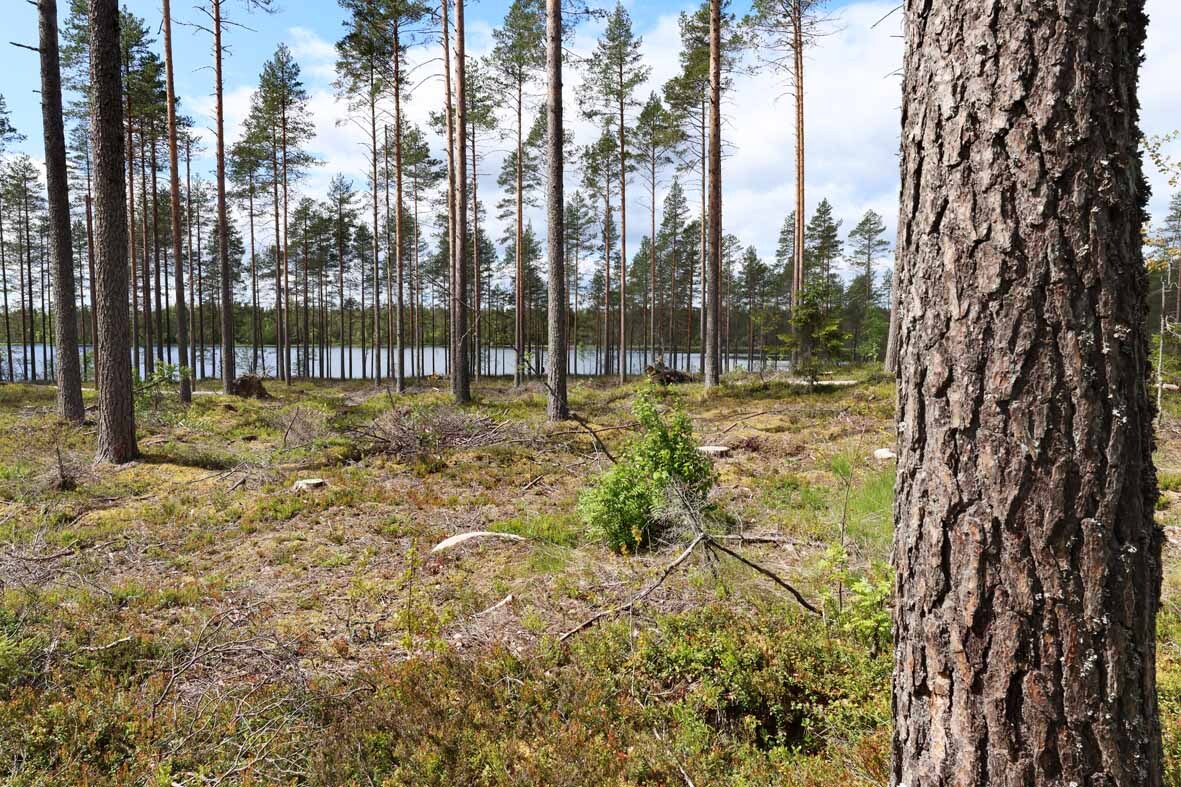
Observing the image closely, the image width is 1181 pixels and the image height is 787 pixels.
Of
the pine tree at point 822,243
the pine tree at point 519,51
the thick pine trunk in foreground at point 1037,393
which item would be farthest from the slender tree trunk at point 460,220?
the pine tree at point 822,243

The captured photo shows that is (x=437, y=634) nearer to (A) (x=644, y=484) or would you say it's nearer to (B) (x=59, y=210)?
(A) (x=644, y=484)

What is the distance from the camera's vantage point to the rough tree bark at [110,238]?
7879 millimetres

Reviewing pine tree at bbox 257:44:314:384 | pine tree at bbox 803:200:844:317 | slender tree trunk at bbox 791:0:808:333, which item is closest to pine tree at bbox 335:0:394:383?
pine tree at bbox 257:44:314:384

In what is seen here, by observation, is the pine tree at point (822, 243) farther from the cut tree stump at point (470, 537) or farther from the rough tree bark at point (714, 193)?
A: the cut tree stump at point (470, 537)

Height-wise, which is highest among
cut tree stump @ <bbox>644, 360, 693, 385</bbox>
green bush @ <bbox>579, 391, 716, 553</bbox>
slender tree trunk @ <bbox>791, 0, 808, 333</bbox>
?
slender tree trunk @ <bbox>791, 0, 808, 333</bbox>

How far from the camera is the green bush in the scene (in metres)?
5.27

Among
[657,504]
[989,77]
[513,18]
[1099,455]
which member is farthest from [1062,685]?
[513,18]

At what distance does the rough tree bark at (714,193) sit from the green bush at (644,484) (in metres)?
8.65

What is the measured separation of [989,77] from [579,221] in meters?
35.7

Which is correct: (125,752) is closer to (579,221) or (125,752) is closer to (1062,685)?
(1062,685)

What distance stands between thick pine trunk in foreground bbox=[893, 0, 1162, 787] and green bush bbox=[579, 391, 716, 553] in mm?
3646

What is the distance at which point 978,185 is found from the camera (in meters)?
1.49

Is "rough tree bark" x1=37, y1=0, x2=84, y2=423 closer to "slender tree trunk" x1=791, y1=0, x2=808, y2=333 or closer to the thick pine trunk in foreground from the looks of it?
the thick pine trunk in foreground

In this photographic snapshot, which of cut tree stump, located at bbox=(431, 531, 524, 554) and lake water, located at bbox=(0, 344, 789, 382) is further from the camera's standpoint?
lake water, located at bbox=(0, 344, 789, 382)
